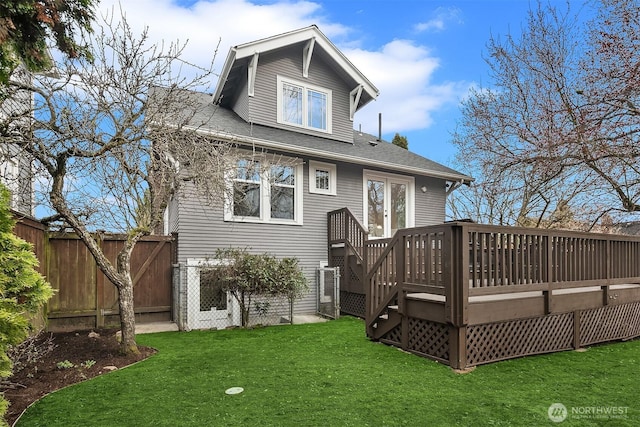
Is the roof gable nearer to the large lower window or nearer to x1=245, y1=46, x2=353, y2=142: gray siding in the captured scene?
x1=245, y1=46, x2=353, y2=142: gray siding

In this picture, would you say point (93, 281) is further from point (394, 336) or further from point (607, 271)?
point (607, 271)

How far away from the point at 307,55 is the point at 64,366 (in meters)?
8.95

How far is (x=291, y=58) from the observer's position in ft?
34.2

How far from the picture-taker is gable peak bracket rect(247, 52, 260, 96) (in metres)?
9.49

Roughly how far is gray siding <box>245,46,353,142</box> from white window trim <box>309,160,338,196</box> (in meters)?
1.22

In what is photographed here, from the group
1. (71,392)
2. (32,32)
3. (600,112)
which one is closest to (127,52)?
(32,32)

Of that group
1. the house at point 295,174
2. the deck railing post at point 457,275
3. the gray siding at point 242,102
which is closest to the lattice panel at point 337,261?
the house at point 295,174

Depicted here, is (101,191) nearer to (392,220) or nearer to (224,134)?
(224,134)

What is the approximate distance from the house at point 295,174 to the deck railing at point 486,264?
349 cm

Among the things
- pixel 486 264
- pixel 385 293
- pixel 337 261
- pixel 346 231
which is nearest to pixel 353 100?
pixel 346 231

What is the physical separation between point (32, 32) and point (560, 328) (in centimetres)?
745

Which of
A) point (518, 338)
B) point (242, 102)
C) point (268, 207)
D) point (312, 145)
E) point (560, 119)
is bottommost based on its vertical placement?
point (518, 338)

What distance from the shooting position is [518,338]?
5363 millimetres

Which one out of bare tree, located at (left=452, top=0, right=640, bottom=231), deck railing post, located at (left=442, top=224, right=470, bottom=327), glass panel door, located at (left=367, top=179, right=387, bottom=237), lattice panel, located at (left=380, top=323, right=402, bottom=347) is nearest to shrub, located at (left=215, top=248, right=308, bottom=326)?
lattice panel, located at (left=380, top=323, right=402, bottom=347)
